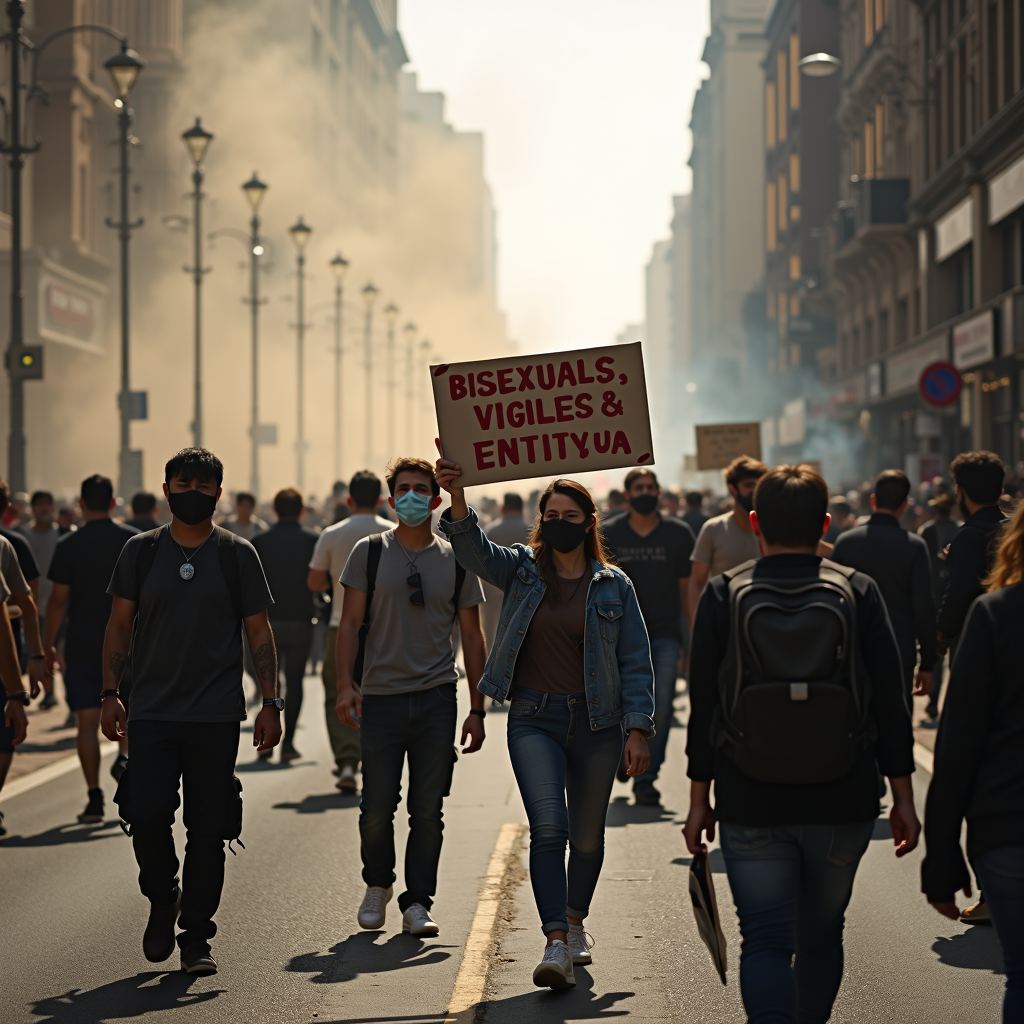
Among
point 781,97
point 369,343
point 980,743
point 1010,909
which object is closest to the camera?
point 1010,909

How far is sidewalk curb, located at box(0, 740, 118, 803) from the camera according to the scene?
10.8m

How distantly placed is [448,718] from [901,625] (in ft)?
9.97

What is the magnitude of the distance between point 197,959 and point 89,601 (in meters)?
4.11

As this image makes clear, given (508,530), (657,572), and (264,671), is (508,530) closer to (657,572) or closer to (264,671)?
(657,572)

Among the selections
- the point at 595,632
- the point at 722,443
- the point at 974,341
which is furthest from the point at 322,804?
the point at 974,341

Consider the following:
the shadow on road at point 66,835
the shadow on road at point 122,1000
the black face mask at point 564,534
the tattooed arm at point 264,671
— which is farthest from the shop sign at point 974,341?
the shadow on road at point 122,1000

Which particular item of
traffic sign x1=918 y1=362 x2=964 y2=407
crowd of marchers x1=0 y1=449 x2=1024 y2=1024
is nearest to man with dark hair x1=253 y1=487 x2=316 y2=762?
crowd of marchers x1=0 y1=449 x2=1024 y2=1024

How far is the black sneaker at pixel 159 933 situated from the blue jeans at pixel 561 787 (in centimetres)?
137

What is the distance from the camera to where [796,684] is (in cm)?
420

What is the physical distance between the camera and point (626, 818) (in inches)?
385

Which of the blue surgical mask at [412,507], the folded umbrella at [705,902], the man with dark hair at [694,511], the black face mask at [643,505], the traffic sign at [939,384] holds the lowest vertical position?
the folded umbrella at [705,902]

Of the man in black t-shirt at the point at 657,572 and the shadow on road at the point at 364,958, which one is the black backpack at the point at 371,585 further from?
the man in black t-shirt at the point at 657,572

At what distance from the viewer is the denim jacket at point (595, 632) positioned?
19.8 feet

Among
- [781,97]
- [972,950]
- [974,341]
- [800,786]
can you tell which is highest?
[781,97]
